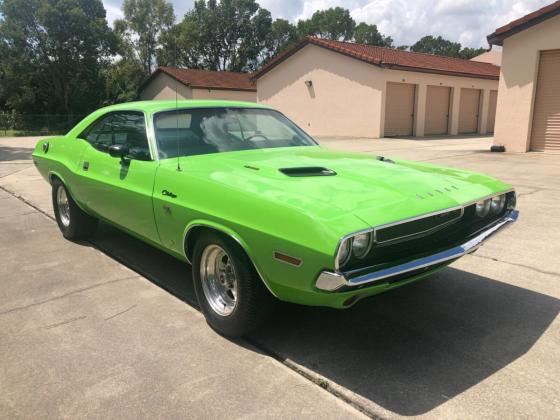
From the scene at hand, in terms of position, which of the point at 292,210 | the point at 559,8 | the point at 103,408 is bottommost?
the point at 103,408

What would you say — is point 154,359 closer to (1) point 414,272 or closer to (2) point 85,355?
(2) point 85,355

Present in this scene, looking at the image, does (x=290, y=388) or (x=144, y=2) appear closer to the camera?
(x=290, y=388)

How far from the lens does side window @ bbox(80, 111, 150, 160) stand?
3973mm

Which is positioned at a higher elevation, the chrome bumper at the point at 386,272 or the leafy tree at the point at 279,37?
the leafy tree at the point at 279,37

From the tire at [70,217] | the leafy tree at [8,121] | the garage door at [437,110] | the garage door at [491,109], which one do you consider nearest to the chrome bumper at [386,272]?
the tire at [70,217]

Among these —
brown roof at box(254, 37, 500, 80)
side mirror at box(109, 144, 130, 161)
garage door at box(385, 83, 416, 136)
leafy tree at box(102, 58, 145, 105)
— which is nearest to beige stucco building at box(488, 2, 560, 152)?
brown roof at box(254, 37, 500, 80)

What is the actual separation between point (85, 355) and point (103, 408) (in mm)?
607

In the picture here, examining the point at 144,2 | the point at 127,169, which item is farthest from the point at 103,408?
the point at 144,2

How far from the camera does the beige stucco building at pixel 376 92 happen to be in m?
21.9

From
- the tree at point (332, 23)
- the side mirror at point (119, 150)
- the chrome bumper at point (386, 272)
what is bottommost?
the chrome bumper at point (386, 272)

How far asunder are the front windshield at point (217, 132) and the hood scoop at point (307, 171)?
0.88m

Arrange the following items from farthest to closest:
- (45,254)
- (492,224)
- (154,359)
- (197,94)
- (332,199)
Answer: (197,94) → (45,254) → (492,224) → (154,359) → (332,199)

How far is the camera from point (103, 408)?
8.13 feet

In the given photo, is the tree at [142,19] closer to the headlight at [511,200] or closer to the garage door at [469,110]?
the garage door at [469,110]
